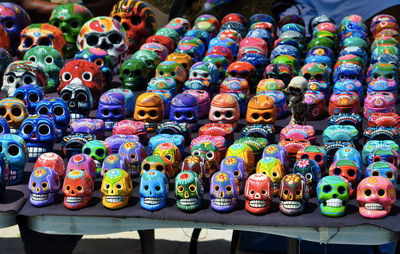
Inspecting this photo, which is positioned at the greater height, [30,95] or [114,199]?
[30,95]

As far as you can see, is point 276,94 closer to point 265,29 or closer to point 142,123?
point 142,123

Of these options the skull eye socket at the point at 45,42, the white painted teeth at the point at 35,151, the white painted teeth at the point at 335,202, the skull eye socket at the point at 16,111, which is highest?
the skull eye socket at the point at 45,42

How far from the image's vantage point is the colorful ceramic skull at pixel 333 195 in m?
4.54

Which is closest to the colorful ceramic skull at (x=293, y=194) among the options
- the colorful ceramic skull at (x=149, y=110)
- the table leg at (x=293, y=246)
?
the table leg at (x=293, y=246)

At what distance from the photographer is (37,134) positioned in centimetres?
560

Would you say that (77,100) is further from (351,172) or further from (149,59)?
(351,172)

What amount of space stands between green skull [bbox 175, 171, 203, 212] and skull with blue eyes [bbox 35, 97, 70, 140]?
159 cm

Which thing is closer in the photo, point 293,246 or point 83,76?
point 293,246

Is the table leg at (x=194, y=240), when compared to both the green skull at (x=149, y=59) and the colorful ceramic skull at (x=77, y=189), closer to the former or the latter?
the colorful ceramic skull at (x=77, y=189)

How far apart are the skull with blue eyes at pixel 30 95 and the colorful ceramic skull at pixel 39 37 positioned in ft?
4.63

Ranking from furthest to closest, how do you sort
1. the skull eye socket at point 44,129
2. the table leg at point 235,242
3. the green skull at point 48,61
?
the green skull at point 48,61 → the skull eye socket at point 44,129 → the table leg at point 235,242

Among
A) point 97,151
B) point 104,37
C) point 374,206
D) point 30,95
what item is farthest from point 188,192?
point 104,37

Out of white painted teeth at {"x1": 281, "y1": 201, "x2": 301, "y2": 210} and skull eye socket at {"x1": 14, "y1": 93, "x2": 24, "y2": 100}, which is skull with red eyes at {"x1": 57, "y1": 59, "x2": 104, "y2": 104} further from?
white painted teeth at {"x1": 281, "y1": 201, "x2": 301, "y2": 210}

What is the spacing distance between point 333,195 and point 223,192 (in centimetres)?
67
